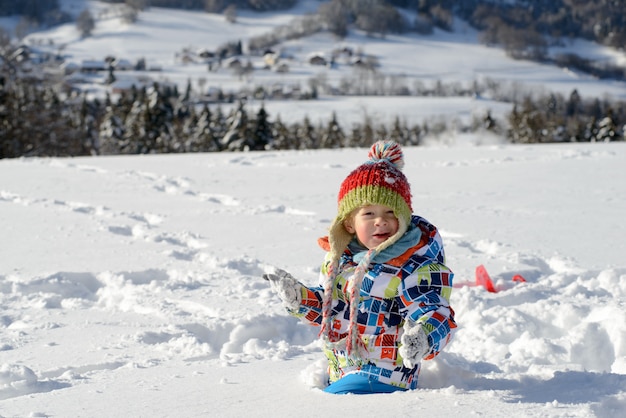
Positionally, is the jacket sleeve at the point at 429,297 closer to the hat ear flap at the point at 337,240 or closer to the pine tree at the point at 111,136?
the hat ear flap at the point at 337,240

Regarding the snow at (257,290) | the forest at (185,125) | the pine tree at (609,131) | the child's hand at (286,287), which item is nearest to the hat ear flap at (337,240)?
the child's hand at (286,287)

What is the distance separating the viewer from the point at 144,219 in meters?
7.88

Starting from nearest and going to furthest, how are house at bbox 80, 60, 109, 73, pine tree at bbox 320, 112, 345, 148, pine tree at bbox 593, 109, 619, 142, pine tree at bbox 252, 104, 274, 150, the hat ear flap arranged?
the hat ear flap < pine tree at bbox 252, 104, 274, 150 < pine tree at bbox 593, 109, 619, 142 < pine tree at bbox 320, 112, 345, 148 < house at bbox 80, 60, 109, 73

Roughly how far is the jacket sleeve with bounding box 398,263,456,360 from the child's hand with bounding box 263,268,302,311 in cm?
41

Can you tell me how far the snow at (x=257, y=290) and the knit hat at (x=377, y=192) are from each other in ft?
1.98

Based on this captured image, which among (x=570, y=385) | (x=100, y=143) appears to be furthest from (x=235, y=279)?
(x=100, y=143)

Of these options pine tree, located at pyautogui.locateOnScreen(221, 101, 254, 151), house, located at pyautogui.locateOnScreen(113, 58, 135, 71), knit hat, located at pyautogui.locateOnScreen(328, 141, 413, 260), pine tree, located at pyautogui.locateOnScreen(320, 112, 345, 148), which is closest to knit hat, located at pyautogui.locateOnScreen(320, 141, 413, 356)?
knit hat, located at pyautogui.locateOnScreen(328, 141, 413, 260)

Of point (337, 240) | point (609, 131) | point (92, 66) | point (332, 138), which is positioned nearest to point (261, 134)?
point (332, 138)

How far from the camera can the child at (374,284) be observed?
2.72m

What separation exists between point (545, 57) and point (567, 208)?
125204 mm

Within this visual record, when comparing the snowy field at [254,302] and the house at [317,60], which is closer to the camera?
the snowy field at [254,302]

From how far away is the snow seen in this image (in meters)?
2.82

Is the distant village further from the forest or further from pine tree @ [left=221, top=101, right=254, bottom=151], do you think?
pine tree @ [left=221, top=101, right=254, bottom=151]

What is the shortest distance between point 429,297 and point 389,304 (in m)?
0.22
